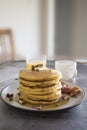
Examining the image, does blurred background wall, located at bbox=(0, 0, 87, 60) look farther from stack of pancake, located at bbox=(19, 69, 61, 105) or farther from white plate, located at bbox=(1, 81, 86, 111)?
stack of pancake, located at bbox=(19, 69, 61, 105)

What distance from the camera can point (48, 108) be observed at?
833 millimetres

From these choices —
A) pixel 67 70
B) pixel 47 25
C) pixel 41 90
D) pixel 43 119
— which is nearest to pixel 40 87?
pixel 41 90

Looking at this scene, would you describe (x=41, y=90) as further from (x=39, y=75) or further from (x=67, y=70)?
(x=67, y=70)

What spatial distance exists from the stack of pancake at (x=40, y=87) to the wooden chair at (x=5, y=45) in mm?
1433

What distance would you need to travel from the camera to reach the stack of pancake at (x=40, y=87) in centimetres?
84

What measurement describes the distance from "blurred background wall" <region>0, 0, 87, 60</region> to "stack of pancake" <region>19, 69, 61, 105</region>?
6.08ft

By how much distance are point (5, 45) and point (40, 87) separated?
1672 mm

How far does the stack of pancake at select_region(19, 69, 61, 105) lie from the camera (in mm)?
838

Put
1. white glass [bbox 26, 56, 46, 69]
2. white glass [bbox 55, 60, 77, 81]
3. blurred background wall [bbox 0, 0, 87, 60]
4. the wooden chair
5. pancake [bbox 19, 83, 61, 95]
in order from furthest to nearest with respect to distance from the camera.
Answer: blurred background wall [bbox 0, 0, 87, 60]
the wooden chair
white glass [bbox 26, 56, 46, 69]
white glass [bbox 55, 60, 77, 81]
pancake [bbox 19, 83, 61, 95]

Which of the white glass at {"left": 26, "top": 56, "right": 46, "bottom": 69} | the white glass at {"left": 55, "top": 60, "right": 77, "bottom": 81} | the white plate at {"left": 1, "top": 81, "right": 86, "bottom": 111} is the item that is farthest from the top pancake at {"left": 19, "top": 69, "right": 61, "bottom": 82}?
the white glass at {"left": 26, "top": 56, "right": 46, "bottom": 69}

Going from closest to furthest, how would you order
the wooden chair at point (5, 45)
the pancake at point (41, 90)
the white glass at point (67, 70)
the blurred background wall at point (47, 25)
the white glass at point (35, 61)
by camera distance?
the pancake at point (41, 90)
the white glass at point (67, 70)
the white glass at point (35, 61)
the wooden chair at point (5, 45)
the blurred background wall at point (47, 25)

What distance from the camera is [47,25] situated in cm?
280

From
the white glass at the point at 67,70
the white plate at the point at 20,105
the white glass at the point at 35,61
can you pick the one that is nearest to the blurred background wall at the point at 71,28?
the white glass at the point at 35,61

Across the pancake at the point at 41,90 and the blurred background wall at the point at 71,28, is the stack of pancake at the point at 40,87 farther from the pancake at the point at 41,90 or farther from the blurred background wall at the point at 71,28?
the blurred background wall at the point at 71,28
